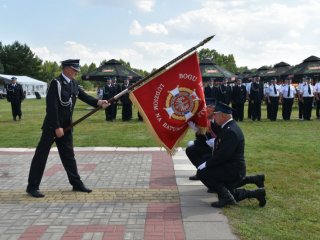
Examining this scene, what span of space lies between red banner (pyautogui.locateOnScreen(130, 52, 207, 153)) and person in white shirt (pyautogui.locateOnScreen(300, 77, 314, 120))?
14446 mm

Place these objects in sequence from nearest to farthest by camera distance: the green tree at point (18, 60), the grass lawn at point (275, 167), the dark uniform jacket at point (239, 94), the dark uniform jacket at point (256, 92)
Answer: the grass lawn at point (275, 167)
the dark uniform jacket at point (239, 94)
the dark uniform jacket at point (256, 92)
the green tree at point (18, 60)

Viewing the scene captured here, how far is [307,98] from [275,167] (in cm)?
1234

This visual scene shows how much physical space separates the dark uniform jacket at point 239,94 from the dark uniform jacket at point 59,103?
1377 centimetres

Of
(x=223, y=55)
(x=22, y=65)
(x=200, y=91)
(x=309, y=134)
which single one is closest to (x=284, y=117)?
(x=309, y=134)

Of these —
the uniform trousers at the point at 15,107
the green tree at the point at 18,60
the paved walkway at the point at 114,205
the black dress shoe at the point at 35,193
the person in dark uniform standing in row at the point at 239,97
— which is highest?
the green tree at the point at 18,60

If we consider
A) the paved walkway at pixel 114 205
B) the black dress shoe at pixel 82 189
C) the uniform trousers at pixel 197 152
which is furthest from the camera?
the uniform trousers at pixel 197 152

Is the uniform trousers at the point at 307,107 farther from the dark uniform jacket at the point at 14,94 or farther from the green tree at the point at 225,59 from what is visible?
the green tree at the point at 225,59

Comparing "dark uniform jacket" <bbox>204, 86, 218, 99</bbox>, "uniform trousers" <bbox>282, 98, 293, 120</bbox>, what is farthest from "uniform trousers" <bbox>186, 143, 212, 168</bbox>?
"uniform trousers" <bbox>282, 98, 293, 120</bbox>

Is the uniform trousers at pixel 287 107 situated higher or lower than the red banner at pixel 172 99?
lower

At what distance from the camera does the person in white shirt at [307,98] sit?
19.8 meters

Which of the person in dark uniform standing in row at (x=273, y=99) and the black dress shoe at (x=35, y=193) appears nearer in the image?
the black dress shoe at (x=35, y=193)

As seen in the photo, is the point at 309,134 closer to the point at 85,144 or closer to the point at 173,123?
the point at 85,144

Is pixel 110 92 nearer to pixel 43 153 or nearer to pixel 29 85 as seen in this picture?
pixel 43 153

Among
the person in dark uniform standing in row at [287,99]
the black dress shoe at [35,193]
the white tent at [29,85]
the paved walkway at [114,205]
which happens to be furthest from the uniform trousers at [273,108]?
the white tent at [29,85]
